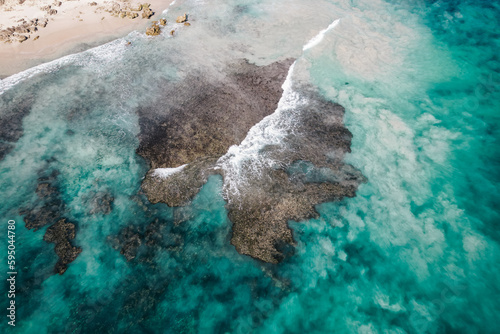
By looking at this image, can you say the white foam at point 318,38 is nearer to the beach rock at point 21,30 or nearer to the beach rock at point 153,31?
the beach rock at point 153,31

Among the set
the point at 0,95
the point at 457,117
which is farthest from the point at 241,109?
the point at 0,95

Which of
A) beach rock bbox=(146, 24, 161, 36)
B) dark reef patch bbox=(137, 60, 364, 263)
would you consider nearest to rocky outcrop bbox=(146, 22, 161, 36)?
beach rock bbox=(146, 24, 161, 36)

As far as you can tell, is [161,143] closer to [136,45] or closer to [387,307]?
[136,45]

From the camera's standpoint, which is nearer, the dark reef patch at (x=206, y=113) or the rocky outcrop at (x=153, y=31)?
the dark reef patch at (x=206, y=113)

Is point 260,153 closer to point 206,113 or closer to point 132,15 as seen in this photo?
point 206,113

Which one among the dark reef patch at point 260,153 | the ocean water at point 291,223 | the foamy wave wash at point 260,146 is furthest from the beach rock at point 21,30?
the foamy wave wash at point 260,146

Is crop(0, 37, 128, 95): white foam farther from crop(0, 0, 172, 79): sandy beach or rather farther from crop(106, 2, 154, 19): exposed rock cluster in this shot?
crop(106, 2, 154, 19): exposed rock cluster

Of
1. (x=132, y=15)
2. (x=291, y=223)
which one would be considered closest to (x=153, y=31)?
(x=132, y=15)
